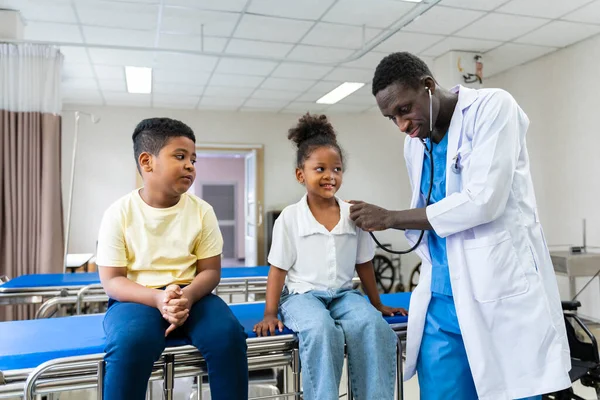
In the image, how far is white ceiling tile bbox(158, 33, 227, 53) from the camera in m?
4.06

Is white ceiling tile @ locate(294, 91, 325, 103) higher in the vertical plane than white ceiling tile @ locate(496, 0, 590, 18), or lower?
higher

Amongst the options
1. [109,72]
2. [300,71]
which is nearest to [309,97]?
[300,71]

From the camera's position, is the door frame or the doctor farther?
the door frame

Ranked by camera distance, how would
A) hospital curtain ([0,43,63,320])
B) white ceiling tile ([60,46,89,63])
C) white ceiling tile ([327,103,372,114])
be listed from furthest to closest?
1. white ceiling tile ([327,103,372,114])
2. white ceiling tile ([60,46,89,63])
3. hospital curtain ([0,43,63,320])

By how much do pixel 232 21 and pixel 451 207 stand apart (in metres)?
3.13

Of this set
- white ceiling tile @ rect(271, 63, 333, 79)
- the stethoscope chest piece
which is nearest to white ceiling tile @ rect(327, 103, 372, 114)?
white ceiling tile @ rect(271, 63, 333, 79)

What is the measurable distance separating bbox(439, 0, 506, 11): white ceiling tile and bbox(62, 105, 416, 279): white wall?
147 inches

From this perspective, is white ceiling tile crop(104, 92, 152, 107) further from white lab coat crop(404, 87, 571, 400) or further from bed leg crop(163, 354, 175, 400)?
white lab coat crop(404, 87, 571, 400)

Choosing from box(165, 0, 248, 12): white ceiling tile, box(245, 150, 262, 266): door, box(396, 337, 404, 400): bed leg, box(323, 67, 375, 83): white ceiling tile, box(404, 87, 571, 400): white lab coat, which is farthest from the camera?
box(245, 150, 262, 266): door

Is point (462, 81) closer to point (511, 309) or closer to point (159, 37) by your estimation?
point (159, 37)

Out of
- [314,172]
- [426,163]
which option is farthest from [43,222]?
[426,163]

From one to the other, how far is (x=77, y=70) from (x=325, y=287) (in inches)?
182

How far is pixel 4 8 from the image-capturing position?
3.54 metres

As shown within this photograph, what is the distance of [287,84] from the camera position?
566cm
